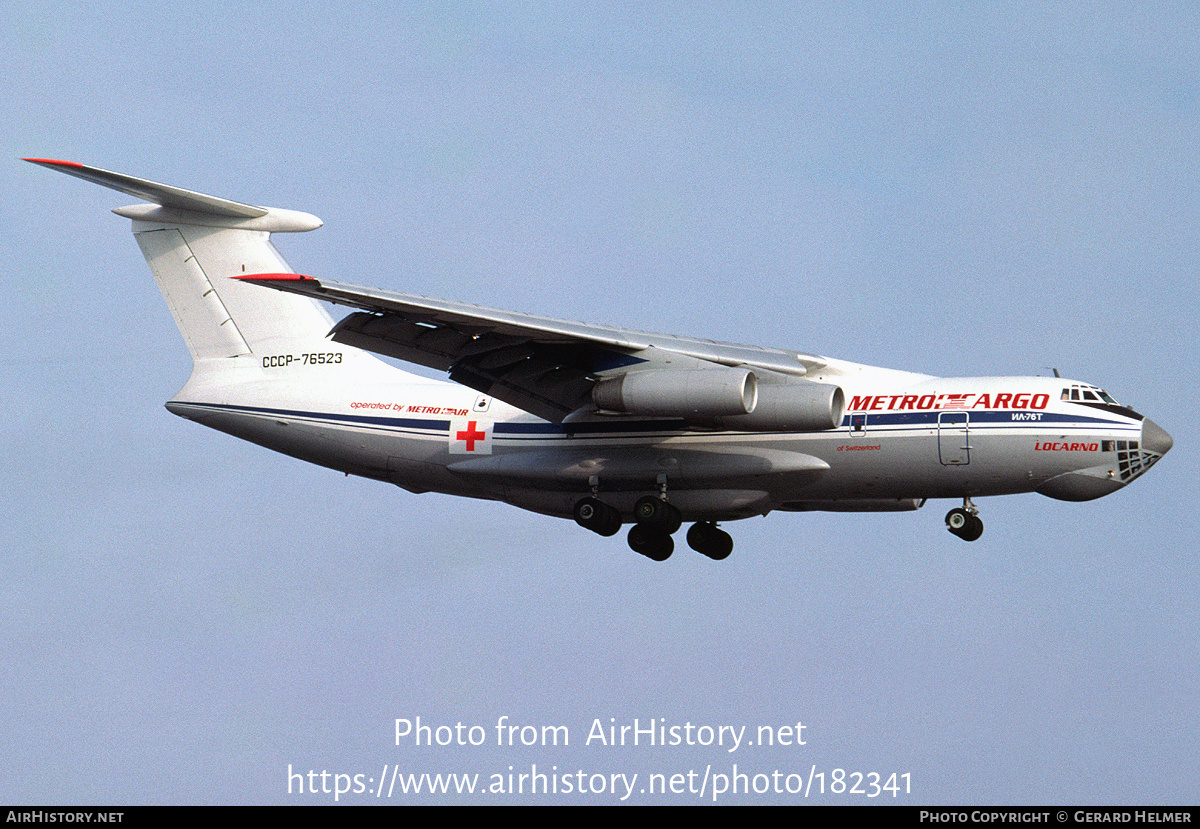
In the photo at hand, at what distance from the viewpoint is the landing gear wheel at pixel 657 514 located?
49.5ft

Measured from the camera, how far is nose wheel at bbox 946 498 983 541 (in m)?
14.7

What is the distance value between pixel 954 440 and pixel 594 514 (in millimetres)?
3153

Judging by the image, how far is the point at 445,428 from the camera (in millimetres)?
15852

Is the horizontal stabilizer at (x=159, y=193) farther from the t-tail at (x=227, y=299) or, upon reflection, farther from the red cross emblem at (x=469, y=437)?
the red cross emblem at (x=469, y=437)

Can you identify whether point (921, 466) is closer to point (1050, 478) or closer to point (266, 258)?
point (1050, 478)

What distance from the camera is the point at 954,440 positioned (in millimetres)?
14234

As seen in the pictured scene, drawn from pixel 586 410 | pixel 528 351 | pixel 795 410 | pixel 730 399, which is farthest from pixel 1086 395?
pixel 528 351

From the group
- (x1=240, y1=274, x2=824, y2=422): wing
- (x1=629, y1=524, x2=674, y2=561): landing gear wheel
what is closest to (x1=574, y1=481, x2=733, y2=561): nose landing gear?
(x1=629, y1=524, x2=674, y2=561): landing gear wheel

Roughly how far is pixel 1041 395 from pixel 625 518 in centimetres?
371

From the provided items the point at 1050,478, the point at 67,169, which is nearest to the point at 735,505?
the point at 1050,478

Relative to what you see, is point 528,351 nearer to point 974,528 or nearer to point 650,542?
point 650,542

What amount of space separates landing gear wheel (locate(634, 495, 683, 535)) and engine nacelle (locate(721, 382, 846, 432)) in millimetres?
1159

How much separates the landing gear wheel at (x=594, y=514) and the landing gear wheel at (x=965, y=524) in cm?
289
